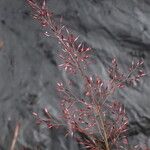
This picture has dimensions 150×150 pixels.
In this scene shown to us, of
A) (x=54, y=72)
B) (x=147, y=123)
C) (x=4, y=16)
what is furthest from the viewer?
(x=4, y=16)

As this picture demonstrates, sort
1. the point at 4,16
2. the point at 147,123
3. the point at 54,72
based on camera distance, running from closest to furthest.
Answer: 1. the point at 147,123
2. the point at 54,72
3. the point at 4,16

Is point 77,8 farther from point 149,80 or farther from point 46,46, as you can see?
point 149,80

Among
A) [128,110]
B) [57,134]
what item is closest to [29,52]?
[57,134]

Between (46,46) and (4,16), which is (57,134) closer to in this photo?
(46,46)

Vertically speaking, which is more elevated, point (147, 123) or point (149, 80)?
point (149, 80)

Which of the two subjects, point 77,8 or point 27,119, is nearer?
point 27,119

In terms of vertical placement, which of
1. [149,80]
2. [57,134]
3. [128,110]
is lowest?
[57,134]
